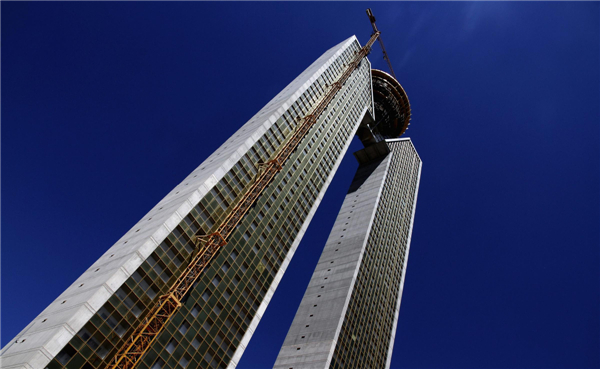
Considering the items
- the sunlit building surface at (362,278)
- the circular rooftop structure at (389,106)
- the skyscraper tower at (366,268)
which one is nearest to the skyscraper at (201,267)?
the sunlit building surface at (362,278)

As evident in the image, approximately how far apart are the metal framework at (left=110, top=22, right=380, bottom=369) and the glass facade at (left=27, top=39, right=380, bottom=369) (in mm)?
983

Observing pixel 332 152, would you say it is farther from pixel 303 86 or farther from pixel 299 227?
pixel 299 227

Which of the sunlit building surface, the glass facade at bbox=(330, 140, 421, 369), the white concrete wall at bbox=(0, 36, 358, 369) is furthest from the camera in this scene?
the glass facade at bbox=(330, 140, 421, 369)

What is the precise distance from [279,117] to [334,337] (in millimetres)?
45672

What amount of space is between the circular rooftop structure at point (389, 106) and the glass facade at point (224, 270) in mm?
75218

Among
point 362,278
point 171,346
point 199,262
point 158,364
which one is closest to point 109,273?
point 171,346

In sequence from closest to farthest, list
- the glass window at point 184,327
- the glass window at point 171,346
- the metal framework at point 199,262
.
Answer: the metal framework at point 199,262
the glass window at point 171,346
the glass window at point 184,327

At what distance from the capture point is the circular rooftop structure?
16850 centimetres

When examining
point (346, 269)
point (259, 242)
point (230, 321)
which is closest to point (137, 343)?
point (230, 321)

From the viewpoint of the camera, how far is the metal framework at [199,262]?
47000 mm

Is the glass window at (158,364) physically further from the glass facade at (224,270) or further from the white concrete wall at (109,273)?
the white concrete wall at (109,273)

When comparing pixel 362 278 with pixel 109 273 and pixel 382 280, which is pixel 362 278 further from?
pixel 109 273

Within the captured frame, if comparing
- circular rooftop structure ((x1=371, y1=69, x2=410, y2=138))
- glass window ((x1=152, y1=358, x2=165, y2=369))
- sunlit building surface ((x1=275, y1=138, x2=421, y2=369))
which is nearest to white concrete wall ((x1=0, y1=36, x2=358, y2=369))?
glass window ((x1=152, y1=358, x2=165, y2=369))

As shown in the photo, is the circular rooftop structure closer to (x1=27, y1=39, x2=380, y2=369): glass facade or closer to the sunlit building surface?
the sunlit building surface
